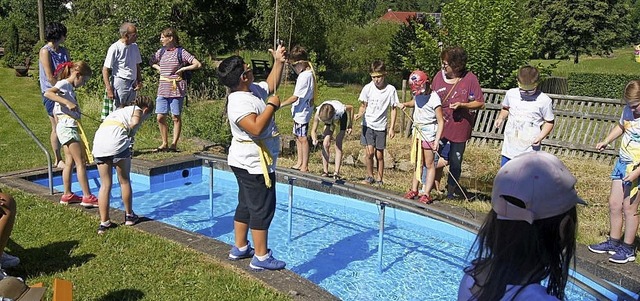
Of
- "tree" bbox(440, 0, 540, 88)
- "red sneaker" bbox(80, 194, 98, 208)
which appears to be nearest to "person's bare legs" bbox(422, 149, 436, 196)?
"red sneaker" bbox(80, 194, 98, 208)

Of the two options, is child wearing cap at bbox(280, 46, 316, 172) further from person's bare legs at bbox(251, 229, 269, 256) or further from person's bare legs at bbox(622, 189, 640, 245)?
person's bare legs at bbox(622, 189, 640, 245)

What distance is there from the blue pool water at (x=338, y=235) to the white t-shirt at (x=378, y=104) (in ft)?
3.35

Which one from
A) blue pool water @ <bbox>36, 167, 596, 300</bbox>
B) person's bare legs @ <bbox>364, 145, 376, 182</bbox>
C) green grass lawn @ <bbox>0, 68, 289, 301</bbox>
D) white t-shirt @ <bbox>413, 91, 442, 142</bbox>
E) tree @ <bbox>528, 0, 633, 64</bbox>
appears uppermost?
tree @ <bbox>528, 0, 633, 64</bbox>

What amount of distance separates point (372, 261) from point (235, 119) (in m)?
2.39

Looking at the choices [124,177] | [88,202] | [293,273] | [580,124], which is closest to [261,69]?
[580,124]

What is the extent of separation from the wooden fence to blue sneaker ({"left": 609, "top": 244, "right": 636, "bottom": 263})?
568 cm

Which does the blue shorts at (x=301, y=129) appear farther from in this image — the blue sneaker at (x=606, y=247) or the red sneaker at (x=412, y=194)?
the blue sneaker at (x=606, y=247)

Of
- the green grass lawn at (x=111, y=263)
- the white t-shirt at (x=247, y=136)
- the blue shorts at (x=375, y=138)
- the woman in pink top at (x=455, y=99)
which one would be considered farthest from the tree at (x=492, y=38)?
Answer: the green grass lawn at (x=111, y=263)

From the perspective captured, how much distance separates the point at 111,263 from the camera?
164 inches

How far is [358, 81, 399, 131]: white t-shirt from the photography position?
6605 mm

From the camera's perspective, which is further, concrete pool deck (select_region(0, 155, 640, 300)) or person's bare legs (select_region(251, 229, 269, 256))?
person's bare legs (select_region(251, 229, 269, 256))

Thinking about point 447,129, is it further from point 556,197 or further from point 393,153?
point 556,197

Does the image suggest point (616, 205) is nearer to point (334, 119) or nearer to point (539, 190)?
point (334, 119)

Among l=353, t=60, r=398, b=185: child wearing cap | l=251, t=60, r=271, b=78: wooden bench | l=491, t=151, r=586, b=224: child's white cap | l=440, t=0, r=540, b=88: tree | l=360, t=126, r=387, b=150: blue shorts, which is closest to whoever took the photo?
l=491, t=151, r=586, b=224: child's white cap
